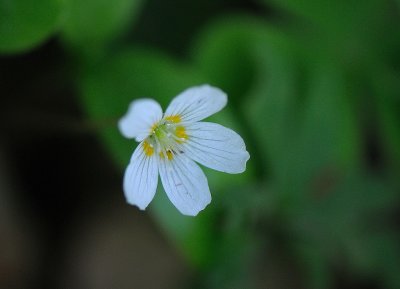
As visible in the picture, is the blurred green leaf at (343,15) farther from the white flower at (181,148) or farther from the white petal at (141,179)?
the white petal at (141,179)

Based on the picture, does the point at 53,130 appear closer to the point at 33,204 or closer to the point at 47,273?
the point at 33,204

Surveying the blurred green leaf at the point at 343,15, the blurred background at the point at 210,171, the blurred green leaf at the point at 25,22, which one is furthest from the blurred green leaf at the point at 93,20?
the blurred green leaf at the point at 343,15

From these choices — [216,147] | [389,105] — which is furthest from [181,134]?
[389,105]

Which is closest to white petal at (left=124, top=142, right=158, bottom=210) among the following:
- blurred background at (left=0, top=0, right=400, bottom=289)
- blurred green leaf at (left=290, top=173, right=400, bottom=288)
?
blurred background at (left=0, top=0, right=400, bottom=289)

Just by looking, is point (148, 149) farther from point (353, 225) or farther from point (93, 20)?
point (353, 225)

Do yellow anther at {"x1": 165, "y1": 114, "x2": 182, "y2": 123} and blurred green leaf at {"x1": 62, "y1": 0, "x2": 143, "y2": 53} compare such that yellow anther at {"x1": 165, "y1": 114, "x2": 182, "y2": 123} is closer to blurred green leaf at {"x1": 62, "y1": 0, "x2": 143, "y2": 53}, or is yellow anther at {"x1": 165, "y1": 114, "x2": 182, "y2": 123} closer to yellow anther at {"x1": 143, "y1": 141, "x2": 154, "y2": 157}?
yellow anther at {"x1": 143, "y1": 141, "x2": 154, "y2": 157}

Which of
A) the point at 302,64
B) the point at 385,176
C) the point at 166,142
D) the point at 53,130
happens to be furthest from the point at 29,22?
the point at 385,176
